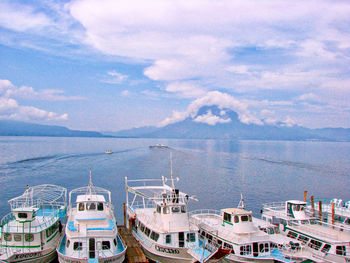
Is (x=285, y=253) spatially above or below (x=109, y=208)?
below

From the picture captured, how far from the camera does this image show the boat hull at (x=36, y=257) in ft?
71.2

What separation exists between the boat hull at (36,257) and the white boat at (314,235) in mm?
20415

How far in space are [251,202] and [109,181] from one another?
29.5 meters

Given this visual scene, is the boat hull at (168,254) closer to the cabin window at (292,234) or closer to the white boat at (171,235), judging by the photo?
the white boat at (171,235)

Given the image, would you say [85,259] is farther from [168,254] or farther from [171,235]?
[171,235]

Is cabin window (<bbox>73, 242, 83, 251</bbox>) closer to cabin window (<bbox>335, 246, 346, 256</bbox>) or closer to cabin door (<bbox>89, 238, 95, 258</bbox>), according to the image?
cabin door (<bbox>89, 238, 95, 258</bbox>)

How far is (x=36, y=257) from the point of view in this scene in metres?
22.7

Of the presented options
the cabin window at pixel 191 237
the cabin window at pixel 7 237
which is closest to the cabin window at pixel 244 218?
the cabin window at pixel 191 237

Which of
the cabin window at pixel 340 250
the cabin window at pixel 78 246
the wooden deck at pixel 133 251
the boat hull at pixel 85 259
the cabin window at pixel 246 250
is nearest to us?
the boat hull at pixel 85 259

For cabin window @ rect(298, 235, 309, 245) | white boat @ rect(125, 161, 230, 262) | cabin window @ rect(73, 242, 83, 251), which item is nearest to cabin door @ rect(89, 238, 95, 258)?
cabin window @ rect(73, 242, 83, 251)

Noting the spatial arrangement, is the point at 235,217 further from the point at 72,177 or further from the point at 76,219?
the point at 72,177

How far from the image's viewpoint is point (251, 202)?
52875 millimetres

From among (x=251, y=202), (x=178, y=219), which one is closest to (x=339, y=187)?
(x=251, y=202)

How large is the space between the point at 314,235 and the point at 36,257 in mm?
22651
